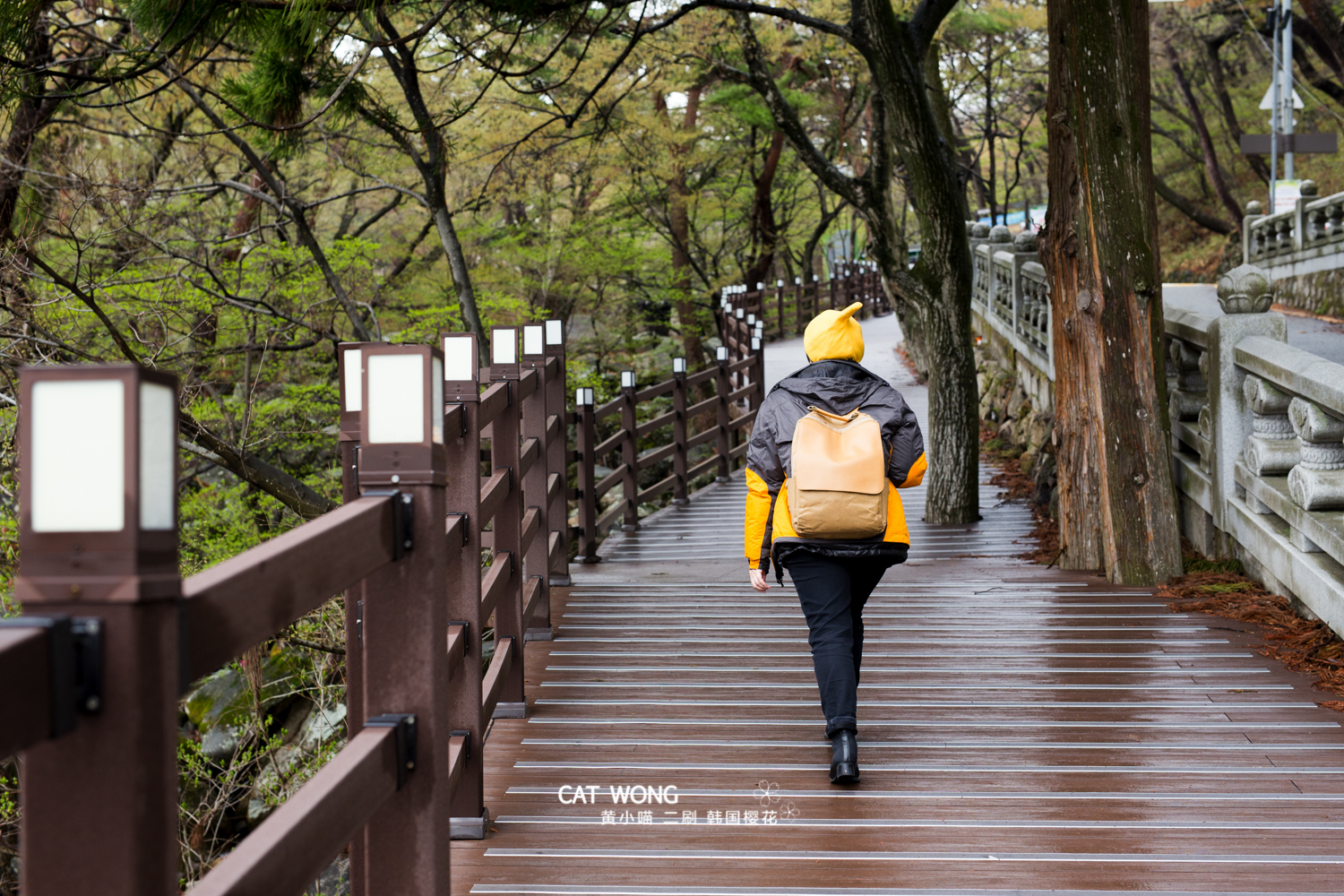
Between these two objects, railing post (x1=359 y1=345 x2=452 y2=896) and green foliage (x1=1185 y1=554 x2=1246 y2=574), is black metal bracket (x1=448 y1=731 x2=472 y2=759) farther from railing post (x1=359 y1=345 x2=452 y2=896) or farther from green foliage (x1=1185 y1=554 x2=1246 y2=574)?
green foliage (x1=1185 y1=554 x2=1246 y2=574)

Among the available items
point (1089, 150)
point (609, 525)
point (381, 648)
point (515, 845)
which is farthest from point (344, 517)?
point (609, 525)

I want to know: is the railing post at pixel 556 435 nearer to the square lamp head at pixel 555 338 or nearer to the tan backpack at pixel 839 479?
the square lamp head at pixel 555 338

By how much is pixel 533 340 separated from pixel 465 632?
2511mm

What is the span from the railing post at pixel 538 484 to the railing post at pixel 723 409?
237 inches

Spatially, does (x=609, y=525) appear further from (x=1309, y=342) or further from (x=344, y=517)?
(x=1309, y=342)

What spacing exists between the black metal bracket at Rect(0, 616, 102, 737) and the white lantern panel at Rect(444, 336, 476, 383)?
244cm

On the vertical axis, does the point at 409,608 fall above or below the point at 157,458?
below

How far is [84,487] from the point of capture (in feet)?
3.66

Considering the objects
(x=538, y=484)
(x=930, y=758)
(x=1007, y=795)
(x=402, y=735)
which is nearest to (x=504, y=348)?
(x=538, y=484)

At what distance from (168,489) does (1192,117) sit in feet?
100

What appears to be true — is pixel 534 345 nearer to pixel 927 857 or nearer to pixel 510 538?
pixel 510 538

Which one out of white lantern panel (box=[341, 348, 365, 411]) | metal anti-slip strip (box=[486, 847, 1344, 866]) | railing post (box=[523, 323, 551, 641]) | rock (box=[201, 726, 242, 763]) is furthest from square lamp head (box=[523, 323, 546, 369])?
rock (box=[201, 726, 242, 763])

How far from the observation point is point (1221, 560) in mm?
6367

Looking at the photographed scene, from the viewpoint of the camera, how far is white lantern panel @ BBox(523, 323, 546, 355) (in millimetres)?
5723
